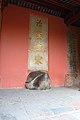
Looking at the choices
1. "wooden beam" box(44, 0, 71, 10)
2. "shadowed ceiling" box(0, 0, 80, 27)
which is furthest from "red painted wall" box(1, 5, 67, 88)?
"wooden beam" box(44, 0, 71, 10)

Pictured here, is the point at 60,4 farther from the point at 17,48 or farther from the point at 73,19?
the point at 17,48

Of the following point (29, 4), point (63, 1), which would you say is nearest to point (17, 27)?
point (29, 4)

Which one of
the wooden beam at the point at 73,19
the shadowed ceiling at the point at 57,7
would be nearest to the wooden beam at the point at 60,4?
the shadowed ceiling at the point at 57,7

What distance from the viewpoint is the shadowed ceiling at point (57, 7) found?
5.76m

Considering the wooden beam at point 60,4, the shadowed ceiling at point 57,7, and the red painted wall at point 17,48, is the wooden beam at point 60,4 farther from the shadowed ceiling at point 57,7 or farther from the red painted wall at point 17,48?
the red painted wall at point 17,48

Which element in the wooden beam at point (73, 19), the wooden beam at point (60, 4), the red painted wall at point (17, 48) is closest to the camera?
the red painted wall at point (17, 48)

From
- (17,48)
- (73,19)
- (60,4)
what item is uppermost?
(60,4)

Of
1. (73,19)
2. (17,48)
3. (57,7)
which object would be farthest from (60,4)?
(17,48)

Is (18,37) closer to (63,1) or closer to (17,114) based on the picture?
(63,1)

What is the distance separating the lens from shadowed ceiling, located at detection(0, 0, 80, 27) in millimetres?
5758

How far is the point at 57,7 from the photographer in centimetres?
635

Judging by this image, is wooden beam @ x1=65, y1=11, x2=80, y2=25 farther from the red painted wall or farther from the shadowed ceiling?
the red painted wall

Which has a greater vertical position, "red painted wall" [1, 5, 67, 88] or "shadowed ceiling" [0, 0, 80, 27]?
"shadowed ceiling" [0, 0, 80, 27]

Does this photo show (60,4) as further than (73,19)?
No
